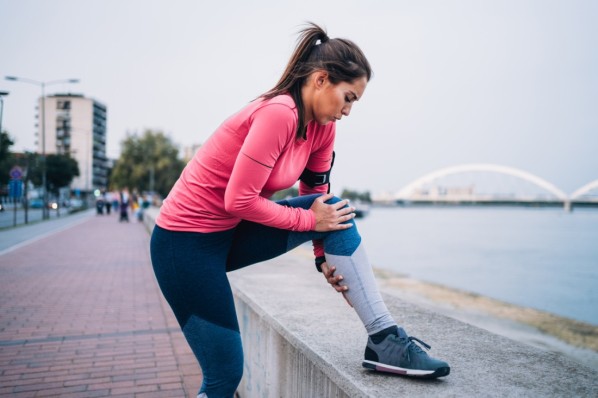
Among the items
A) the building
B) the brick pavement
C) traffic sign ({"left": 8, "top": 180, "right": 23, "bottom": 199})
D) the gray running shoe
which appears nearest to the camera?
the gray running shoe

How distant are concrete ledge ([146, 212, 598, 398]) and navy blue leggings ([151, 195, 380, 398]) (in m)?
0.35

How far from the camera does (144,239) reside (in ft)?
44.3

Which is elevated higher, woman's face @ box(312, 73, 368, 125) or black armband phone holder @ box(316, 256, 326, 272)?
woman's face @ box(312, 73, 368, 125)

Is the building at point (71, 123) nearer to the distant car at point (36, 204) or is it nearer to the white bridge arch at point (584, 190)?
the distant car at point (36, 204)

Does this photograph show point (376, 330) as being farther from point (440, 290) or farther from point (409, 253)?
point (409, 253)

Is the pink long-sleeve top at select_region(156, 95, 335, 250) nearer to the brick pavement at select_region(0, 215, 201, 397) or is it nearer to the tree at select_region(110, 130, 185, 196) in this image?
the brick pavement at select_region(0, 215, 201, 397)

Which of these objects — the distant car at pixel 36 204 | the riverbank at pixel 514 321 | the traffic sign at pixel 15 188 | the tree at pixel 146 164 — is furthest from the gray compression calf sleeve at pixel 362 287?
the tree at pixel 146 164

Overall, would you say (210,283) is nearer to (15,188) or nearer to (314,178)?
(314,178)

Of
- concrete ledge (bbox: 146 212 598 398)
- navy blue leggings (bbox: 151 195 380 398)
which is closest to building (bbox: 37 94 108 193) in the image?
concrete ledge (bbox: 146 212 598 398)

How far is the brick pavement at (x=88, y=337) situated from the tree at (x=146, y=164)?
49324 millimetres

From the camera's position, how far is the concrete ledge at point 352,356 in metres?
1.47

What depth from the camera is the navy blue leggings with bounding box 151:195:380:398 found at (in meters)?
1.52

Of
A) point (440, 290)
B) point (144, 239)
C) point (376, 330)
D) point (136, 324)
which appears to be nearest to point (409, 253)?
point (440, 290)

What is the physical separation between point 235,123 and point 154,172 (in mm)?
56933
